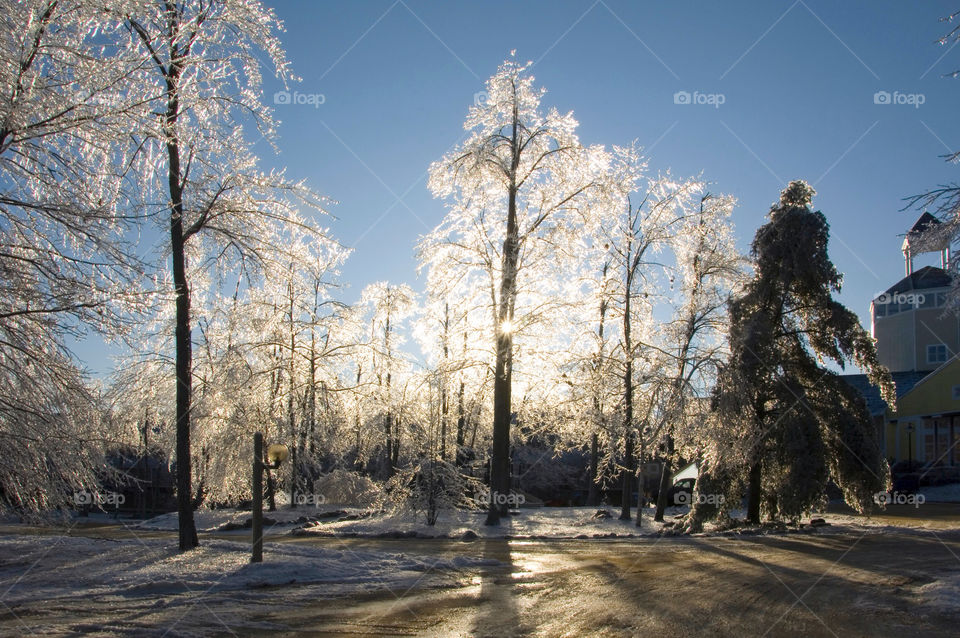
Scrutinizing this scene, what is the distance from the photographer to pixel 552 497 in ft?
152

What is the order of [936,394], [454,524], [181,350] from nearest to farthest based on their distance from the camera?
[181,350] → [454,524] → [936,394]

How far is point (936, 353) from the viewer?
4603 centimetres

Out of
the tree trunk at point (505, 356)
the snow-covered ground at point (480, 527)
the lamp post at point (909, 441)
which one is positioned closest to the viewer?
the snow-covered ground at point (480, 527)

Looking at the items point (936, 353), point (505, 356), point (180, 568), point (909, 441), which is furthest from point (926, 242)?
point (936, 353)

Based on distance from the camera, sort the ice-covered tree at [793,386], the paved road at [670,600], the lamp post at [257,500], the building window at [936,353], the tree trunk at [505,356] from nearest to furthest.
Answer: the paved road at [670,600] → the lamp post at [257,500] → the ice-covered tree at [793,386] → the tree trunk at [505,356] → the building window at [936,353]

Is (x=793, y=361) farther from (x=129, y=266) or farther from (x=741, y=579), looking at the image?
(x=129, y=266)

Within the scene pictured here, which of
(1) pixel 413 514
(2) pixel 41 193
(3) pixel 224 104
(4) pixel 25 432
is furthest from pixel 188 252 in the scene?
(1) pixel 413 514

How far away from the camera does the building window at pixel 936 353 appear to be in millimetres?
45781

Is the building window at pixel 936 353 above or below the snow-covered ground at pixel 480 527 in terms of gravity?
above

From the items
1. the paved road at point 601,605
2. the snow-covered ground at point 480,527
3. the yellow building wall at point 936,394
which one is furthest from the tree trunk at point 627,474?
the yellow building wall at point 936,394

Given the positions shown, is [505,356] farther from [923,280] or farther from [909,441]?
[923,280]

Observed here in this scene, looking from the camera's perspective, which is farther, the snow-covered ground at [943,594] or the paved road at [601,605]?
the snow-covered ground at [943,594]

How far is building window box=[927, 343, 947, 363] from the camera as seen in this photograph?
45.8 m

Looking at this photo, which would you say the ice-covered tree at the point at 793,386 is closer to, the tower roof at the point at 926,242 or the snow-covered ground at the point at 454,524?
the snow-covered ground at the point at 454,524
